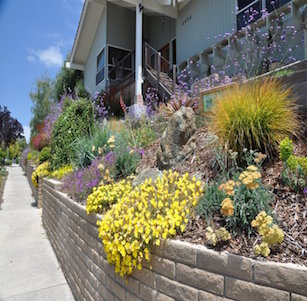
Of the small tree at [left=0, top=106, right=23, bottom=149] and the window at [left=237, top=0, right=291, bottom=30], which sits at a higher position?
the window at [left=237, top=0, right=291, bottom=30]

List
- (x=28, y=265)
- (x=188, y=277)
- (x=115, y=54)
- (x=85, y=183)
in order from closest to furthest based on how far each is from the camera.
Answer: (x=188, y=277)
(x=85, y=183)
(x=28, y=265)
(x=115, y=54)

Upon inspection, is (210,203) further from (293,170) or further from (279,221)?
(293,170)

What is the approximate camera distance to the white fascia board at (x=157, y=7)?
10.3 meters

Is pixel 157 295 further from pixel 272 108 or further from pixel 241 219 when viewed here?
pixel 272 108

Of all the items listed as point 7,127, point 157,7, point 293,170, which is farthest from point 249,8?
point 7,127

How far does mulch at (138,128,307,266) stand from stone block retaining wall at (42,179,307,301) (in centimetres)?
12

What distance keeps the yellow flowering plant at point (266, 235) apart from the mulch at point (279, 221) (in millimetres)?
42

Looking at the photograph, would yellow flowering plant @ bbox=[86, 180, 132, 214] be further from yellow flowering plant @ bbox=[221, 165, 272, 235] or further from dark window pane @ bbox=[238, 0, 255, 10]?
dark window pane @ bbox=[238, 0, 255, 10]

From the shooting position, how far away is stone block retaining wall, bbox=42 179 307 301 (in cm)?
133

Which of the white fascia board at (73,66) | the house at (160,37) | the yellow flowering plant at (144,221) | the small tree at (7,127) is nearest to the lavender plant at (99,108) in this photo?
the house at (160,37)

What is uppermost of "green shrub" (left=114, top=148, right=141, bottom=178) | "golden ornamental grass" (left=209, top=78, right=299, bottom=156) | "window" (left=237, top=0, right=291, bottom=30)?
"window" (left=237, top=0, right=291, bottom=30)

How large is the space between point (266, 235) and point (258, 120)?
1340mm

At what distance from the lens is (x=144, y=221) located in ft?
6.73

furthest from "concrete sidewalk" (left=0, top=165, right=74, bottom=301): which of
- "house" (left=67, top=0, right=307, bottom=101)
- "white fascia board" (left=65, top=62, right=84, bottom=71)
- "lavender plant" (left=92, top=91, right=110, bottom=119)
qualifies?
"white fascia board" (left=65, top=62, right=84, bottom=71)
